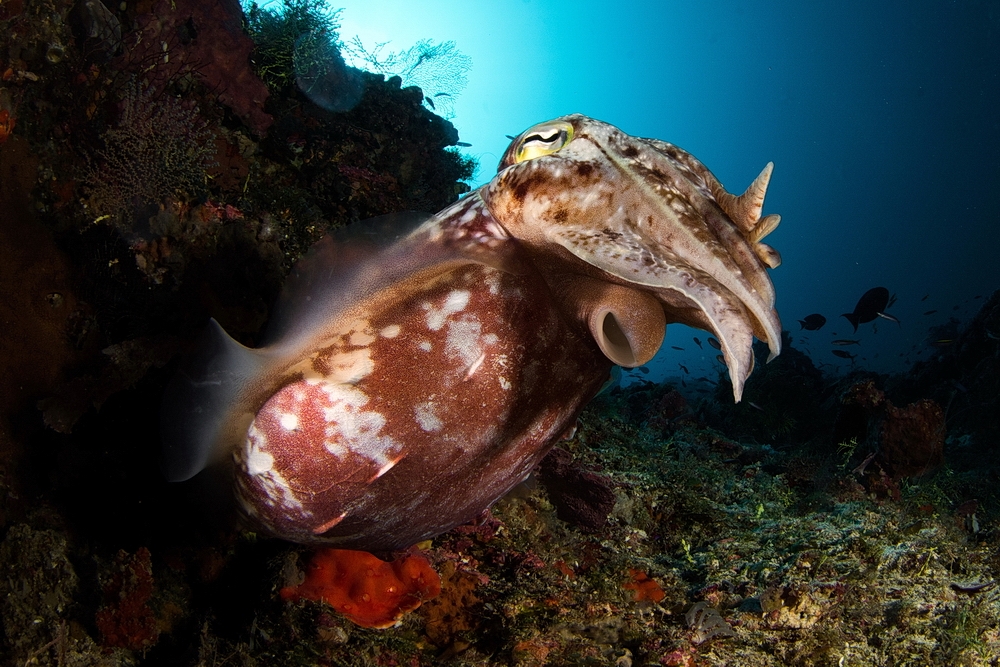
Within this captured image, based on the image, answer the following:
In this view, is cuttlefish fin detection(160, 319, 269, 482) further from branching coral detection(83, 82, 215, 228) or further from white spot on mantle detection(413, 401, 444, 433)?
branching coral detection(83, 82, 215, 228)

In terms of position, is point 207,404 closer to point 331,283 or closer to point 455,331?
point 331,283

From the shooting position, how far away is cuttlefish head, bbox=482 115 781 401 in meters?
1.47

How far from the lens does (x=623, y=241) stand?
1542mm

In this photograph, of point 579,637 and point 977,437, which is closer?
point 579,637

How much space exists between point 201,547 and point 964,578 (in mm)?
5773

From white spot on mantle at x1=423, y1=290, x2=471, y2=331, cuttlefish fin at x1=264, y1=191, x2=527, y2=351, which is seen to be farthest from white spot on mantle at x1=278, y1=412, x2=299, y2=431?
white spot on mantle at x1=423, y1=290, x2=471, y2=331

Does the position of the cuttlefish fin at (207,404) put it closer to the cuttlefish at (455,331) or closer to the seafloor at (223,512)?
the cuttlefish at (455,331)

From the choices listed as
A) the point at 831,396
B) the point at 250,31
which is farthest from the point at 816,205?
the point at 250,31

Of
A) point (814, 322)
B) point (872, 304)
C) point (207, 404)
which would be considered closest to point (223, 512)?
point (207, 404)

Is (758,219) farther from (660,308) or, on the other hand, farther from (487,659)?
(487,659)

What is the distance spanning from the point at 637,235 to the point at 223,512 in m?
2.33

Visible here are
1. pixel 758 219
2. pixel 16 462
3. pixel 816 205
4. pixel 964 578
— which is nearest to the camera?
pixel 758 219

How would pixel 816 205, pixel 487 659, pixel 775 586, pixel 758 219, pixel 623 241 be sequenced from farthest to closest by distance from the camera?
1. pixel 816 205
2. pixel 775 586
3. pixel 487 659
4. pixel 758 219
5. pixel 623 241

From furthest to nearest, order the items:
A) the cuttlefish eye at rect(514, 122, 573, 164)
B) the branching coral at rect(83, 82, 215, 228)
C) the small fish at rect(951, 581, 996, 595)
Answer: the branching coral at rect(83, 82, 215, 228)
the small fish at rect(951, 581, 996, 595)
the cuttlefish eye at rect(514, 122, 573, 164)
